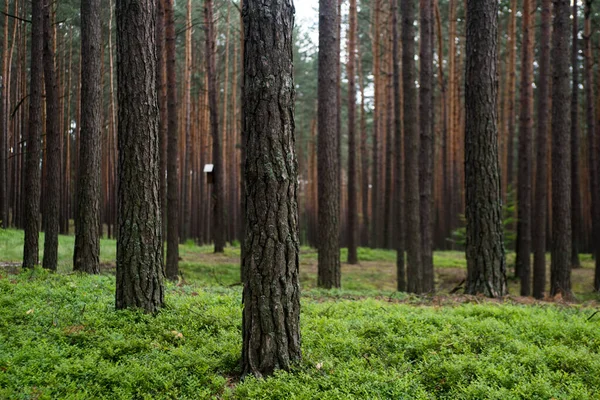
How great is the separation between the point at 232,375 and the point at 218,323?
4.39 ft

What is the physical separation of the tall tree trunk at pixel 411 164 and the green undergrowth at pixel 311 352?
3.99 m

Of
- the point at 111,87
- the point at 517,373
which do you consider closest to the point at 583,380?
the point at 517,373

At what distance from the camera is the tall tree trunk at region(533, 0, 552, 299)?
41.3 feet

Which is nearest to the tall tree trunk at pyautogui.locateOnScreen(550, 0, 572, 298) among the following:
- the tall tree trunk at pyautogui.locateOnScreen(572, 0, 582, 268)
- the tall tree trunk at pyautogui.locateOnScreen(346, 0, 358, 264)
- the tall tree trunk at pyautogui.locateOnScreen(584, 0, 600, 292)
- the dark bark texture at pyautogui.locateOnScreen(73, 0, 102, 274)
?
the tall tree trunk at pyautogui.locateOnScreen(584, 0, 600, 292)

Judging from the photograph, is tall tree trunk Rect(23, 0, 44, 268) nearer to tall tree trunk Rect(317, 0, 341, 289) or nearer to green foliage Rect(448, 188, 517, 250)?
tall tree trunk Rect(317, 0, 341, 289)

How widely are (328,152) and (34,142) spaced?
5997 mm

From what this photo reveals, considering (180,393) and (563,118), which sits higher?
Result: (563,118)

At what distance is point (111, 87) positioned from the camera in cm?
2689

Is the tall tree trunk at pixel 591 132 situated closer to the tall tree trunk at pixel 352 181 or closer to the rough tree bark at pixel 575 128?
the rough tree bark at pixel 575 128

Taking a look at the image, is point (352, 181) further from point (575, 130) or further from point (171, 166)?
point (171, 166)

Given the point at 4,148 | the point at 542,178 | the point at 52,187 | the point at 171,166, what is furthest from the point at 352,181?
the point at 4,148

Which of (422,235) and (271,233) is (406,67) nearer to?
(422,235)

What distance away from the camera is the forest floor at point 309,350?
4375mm

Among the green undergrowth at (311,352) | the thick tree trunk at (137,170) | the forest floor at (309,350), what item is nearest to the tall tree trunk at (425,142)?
the forest floor at (309,350)
